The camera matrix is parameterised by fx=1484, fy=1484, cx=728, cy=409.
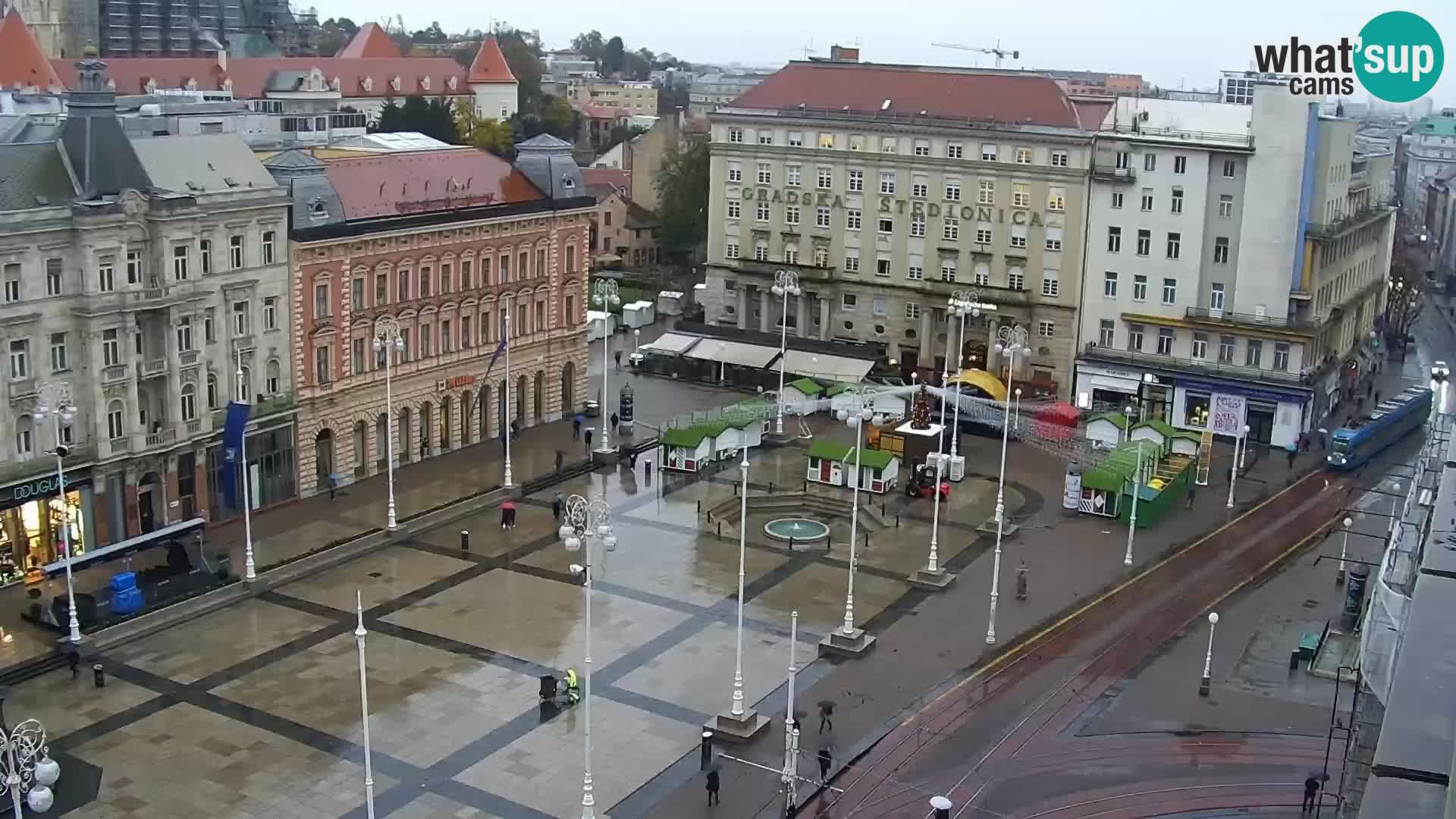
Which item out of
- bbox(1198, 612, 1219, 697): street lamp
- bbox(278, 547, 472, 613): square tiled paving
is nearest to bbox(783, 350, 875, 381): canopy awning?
bbox(278, 547, 472, 613): square tiled paving

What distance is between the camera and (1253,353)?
81812mm

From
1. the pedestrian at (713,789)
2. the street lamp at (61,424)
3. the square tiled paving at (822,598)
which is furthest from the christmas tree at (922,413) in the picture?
the street lamp at (61,424)

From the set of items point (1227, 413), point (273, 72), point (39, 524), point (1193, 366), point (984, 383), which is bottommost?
point (39, 524)

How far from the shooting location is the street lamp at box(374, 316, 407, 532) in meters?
62.0

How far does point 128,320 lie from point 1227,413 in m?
56.9

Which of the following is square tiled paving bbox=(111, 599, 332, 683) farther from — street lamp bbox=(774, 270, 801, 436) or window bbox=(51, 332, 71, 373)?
street lamp bbox=(774, 270, 801, 436)

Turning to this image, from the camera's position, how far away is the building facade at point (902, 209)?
3479 inches

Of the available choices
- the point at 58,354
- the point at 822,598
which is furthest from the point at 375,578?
the point at 822,598

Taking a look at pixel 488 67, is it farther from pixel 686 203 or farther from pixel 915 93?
pixel 915 93

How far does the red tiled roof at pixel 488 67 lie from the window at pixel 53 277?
120320 millimetres

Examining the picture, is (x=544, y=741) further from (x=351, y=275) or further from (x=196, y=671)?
(x=351, y=275)

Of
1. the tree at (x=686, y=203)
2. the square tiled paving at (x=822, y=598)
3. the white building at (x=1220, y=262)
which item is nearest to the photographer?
the square tiled paving at (x=822, y=598)

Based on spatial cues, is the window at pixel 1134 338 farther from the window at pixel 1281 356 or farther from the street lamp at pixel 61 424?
the street lamp at pixel 61 424

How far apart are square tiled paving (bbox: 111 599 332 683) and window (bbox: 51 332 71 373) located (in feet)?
36.6
